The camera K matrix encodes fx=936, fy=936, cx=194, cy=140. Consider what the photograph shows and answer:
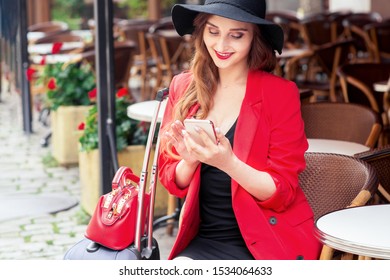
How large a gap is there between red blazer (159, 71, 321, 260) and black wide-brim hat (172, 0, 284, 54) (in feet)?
0.44

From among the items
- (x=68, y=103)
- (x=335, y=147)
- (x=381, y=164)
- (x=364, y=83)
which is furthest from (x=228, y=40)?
(x=68, y=103)

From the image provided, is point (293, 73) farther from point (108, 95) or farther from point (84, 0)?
point (84, 0)

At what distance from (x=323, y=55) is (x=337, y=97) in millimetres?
378

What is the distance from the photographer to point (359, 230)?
2.59 m

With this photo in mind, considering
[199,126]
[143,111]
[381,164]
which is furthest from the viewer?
[143,111]

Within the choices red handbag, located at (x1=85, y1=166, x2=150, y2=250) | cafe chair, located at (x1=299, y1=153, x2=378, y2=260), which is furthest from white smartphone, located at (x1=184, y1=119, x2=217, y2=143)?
cafe chair, located at (x1=299, y1=153, x2=378, y2=260)

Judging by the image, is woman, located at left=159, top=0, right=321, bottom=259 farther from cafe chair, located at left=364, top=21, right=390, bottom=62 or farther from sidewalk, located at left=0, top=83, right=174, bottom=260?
cafe chair, located at left=364, top=21, right=390, bottom=62

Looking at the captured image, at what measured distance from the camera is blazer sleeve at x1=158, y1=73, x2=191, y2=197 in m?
2.94

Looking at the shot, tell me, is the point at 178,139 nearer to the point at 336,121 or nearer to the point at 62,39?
the point at 336,121

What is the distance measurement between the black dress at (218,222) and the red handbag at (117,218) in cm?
19

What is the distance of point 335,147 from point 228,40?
4.79 feet

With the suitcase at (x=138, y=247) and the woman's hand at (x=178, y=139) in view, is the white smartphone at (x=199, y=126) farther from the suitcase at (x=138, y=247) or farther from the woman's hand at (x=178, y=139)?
the suitcase at (x=138, y=247)

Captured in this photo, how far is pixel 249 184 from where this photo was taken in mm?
2766
